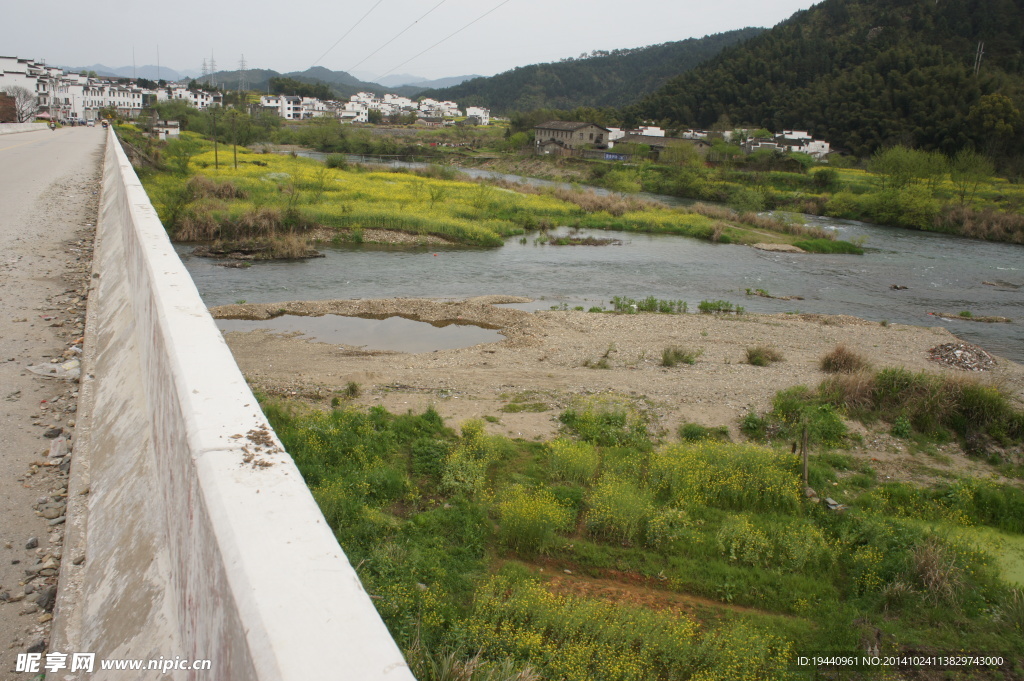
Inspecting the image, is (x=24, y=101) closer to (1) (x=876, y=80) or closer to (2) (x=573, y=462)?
(2) (x=573, y=462)

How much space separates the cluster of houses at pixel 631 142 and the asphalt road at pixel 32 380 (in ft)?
206

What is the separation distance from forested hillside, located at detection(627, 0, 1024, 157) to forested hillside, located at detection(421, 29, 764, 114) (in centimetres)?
Result: 4597

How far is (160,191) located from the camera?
2758 cm

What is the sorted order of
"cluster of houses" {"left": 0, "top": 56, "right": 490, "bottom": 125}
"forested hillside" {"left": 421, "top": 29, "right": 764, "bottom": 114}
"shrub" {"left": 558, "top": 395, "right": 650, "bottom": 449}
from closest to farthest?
"shrub" {"left": 558, "top": 395, "right": 650, "bottom": 449}, "cluster of houses" {"left": 0, "top": 56, "right": 490, "bottom": 125}, "forested hillside" {"left": 421, "top": 29, "right": 764, "bottom": 114}

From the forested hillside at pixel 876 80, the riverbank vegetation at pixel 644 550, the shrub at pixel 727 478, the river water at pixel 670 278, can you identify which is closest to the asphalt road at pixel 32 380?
the riverbank vegetation at pixel 644 550

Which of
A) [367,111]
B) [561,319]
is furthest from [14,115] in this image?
[367,111]

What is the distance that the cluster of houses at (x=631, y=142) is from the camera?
72.3m

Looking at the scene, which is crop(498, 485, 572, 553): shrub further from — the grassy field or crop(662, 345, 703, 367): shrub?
the grassy field

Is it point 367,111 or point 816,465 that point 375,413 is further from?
point 367,111

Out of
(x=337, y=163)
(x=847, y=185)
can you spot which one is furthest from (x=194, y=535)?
(x=847, y=185)

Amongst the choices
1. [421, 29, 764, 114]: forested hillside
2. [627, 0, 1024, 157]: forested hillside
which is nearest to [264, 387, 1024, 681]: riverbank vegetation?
[627, 0, 1024, 157]: forested hillside

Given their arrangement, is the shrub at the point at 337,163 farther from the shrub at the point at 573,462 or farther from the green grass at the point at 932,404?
the shrub at the point at 573,462

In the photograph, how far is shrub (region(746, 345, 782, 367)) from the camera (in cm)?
1391

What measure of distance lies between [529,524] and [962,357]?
13495mm
